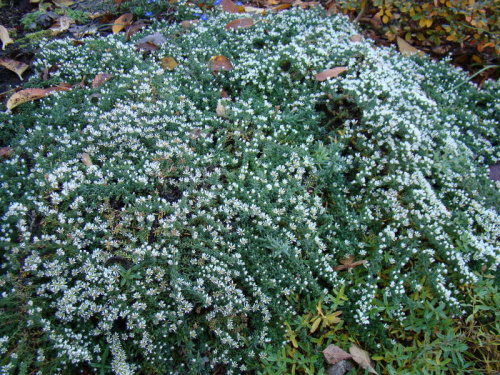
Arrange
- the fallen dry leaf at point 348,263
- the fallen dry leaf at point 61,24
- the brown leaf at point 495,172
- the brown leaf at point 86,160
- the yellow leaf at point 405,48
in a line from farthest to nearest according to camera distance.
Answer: the yellow leaf at point 405,48 < the fallen dry leaf at point 61,24 < the brown leaf at point 495,172 < the fallen dry leaf at point 348,263 < the brown leaf at point 86,160

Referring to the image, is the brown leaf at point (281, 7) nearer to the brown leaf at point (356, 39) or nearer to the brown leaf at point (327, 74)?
the brown leaf at point (356, 39)

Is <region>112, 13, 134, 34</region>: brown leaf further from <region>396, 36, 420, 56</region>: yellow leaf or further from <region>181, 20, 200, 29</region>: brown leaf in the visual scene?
<region>396, 36, 420, 56</region>: yellow leaf

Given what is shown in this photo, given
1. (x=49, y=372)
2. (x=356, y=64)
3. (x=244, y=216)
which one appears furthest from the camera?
(x=356, y=64)

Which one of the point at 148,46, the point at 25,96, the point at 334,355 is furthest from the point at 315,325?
the point at 148,46

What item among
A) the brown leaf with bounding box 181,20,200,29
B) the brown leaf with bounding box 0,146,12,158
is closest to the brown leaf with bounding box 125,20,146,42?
the brown leaf with bounding box 181,20,200,29

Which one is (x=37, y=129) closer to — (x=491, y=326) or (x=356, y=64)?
(x=356, y=64)

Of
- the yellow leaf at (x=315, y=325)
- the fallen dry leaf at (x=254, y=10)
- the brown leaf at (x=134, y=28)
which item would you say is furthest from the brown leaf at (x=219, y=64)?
the yellow leaf at (x=315, y=325)

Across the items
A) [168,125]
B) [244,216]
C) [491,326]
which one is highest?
[168,125]

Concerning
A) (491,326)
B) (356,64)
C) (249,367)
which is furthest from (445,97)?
(249,367)
